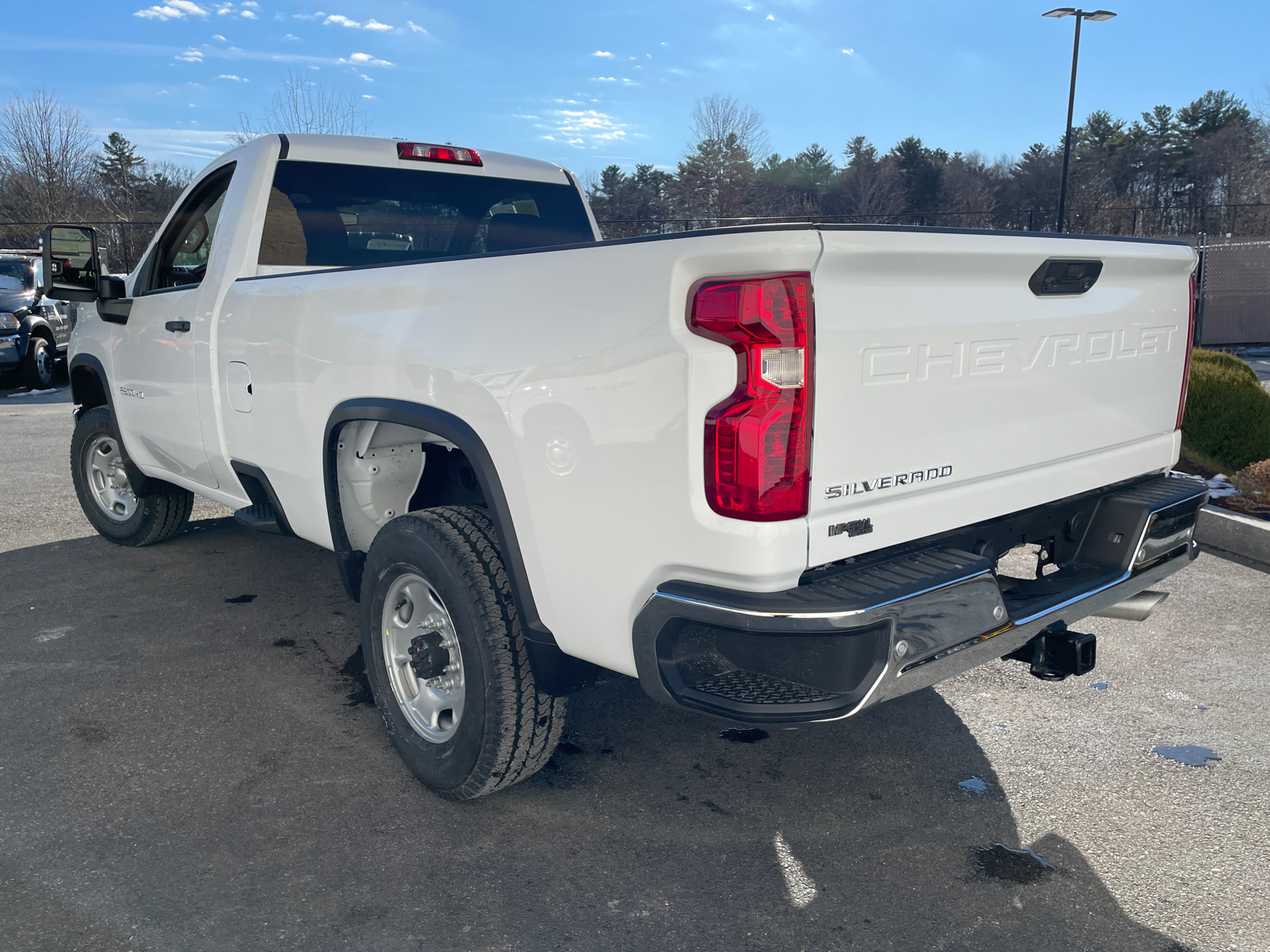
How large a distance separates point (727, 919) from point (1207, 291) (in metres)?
19.6

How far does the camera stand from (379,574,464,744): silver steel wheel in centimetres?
302

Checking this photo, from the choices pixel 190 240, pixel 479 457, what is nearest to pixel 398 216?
pixel 190 240

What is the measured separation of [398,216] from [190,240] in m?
1.03

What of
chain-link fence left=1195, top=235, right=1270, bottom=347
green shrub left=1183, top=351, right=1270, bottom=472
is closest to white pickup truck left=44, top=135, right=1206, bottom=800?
green shrub left=1183, top=351, right=1270, bottom=472

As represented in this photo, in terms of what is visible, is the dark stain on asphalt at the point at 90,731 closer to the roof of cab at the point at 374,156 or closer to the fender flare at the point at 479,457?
the fender flare at the point at 479,457

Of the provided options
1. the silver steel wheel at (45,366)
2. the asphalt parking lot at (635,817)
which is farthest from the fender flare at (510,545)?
the silver steel wheel at (45,366)

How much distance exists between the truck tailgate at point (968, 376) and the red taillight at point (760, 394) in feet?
0.15

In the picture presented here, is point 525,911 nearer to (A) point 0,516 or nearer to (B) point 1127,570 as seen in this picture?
(B) point 1127,570

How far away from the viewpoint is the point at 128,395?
4.98 m

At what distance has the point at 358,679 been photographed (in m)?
3.98

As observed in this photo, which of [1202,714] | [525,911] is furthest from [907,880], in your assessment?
[1202,714]

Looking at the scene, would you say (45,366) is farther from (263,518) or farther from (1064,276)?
(1064,276)

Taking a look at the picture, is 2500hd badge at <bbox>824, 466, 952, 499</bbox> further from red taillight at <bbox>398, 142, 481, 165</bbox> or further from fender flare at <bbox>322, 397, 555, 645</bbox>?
red taillight at <bbox>398, 142, 481, 165</bbox>

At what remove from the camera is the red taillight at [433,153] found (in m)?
4.42
